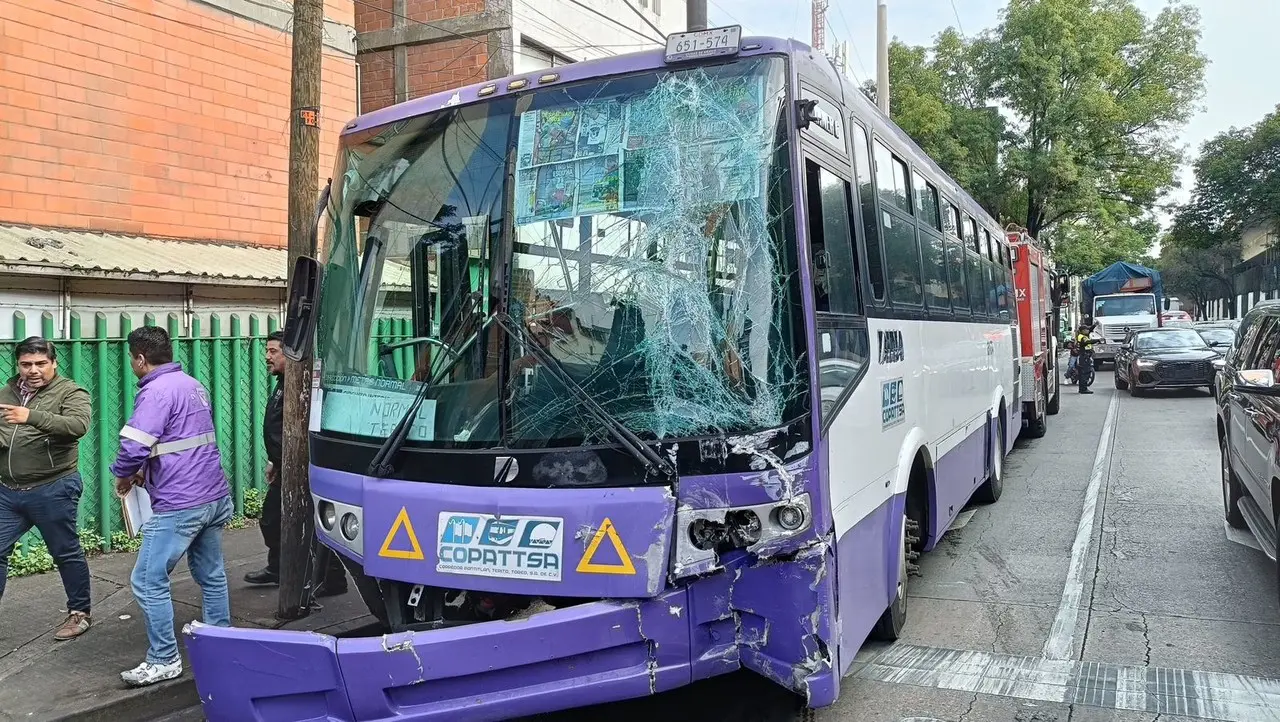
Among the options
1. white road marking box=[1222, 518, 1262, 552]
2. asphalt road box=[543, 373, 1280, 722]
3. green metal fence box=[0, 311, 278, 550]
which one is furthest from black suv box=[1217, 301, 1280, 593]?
green metal fence box=[0, 311, 278, 550]

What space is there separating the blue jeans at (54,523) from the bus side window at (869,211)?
15.6ft

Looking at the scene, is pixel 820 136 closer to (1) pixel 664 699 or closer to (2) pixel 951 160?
(1) pixel 664 699

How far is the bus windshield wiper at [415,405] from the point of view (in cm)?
391

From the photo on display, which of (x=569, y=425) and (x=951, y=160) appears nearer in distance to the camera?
(x=569, y=425)

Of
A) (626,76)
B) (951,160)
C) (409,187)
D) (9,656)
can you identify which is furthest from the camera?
(951,160)

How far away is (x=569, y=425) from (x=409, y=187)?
1.46 metres

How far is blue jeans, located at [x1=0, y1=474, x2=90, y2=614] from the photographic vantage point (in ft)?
17.9

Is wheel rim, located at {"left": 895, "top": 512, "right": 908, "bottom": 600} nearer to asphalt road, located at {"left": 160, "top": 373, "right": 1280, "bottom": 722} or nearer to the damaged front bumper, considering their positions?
asphalt road, located at {"left": 160, "top": 373, "right": 1280, "bottom": 722}

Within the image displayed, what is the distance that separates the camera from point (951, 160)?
104 ft

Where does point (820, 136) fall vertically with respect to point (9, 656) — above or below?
above

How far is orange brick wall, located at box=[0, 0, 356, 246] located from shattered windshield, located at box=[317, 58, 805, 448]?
619 centimetres

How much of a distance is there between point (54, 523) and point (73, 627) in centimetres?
66

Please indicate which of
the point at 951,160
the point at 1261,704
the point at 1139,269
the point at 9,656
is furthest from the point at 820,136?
the point at 1139,269

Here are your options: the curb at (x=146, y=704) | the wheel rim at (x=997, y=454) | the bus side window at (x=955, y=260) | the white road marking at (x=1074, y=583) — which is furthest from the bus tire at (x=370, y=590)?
the wheel rim at (x=997, y=454)
